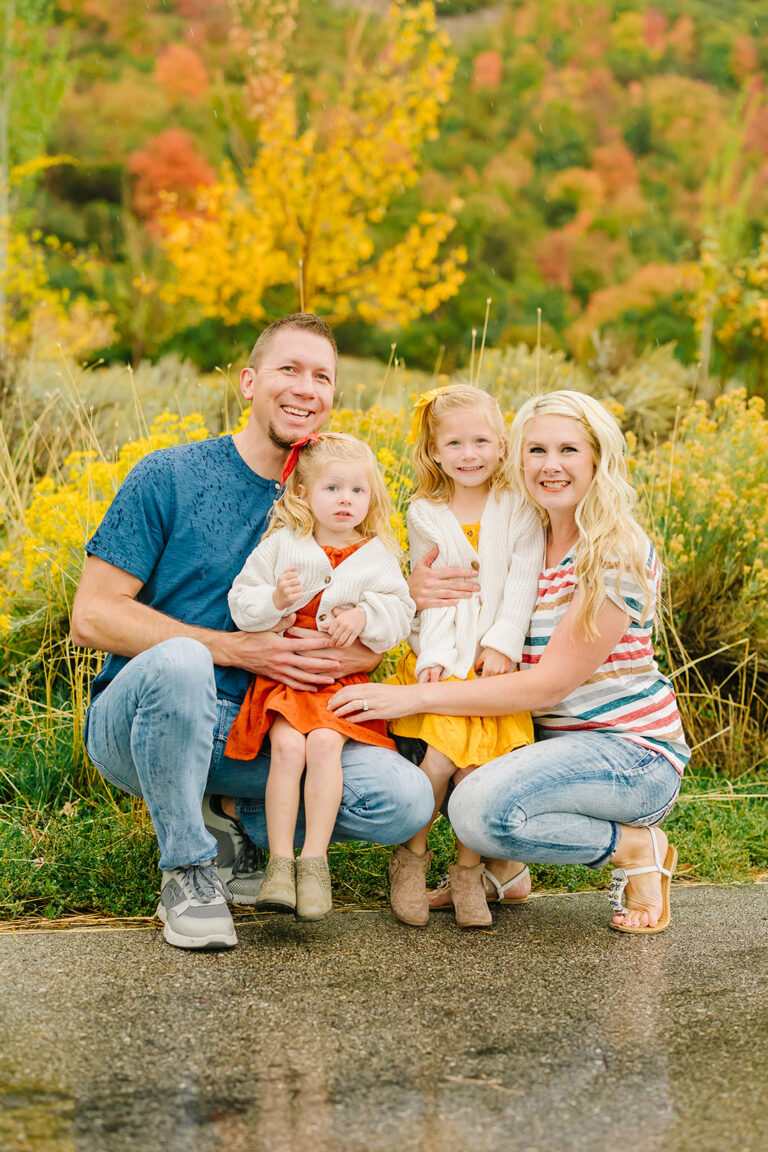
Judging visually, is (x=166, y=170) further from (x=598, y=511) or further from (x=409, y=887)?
(x=409, y=887)

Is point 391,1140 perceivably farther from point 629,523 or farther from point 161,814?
point 629,523

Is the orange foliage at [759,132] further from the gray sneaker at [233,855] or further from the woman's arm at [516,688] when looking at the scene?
the gray sneaker at [233,855]

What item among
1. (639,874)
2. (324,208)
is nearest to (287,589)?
(639,874)

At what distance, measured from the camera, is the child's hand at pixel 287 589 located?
8.57ft

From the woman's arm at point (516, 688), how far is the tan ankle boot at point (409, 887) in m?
0.36

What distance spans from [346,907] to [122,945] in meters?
0.62

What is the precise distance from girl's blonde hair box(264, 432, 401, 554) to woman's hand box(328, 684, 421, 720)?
1.32 ft

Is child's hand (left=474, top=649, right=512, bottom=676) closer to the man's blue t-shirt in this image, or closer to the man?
the man

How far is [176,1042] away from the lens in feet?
6.56

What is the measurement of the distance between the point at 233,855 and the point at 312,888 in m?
0.48

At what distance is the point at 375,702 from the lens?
2.69 m

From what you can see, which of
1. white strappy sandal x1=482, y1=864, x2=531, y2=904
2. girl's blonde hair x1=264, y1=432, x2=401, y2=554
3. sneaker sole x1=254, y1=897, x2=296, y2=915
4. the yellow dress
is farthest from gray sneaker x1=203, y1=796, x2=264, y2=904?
girl's blonde hair x1=264, y1=432, x2=401, y2=554

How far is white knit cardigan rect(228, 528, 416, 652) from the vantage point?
2.74 metres

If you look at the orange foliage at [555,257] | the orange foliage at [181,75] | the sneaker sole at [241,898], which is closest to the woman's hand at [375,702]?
the sneaker sole at [241,898]
